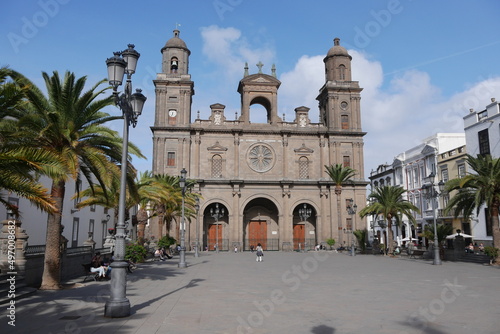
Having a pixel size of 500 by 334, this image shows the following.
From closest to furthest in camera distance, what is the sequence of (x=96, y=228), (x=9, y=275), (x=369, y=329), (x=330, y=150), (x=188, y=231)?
(x=369, y=329) → (x=9, y=275) → (x=96, y=228) → (x=188, y=231) → (x=330, y=150)

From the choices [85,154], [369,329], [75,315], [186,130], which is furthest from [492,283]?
[186,130]

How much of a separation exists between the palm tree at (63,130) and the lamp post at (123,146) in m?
3.44

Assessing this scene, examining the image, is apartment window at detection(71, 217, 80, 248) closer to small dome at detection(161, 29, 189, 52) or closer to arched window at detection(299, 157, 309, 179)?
small dome at detection(161, 29, 189, 52)

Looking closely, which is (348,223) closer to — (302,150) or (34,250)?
(302,150)

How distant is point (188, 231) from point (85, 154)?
1232 inches

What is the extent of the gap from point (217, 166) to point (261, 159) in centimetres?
535

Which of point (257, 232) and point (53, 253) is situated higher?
point (257, 232)

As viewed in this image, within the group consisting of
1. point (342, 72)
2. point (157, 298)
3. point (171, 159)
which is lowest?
point (157, 298)

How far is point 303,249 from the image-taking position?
46.8 meters

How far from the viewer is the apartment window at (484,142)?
3500 cm

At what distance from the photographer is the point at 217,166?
47.4 metres

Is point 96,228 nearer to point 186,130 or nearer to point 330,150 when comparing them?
point 186,130

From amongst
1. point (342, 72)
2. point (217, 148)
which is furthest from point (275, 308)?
point (342, 72)

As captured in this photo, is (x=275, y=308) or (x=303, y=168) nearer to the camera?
(x=275, y=308)
